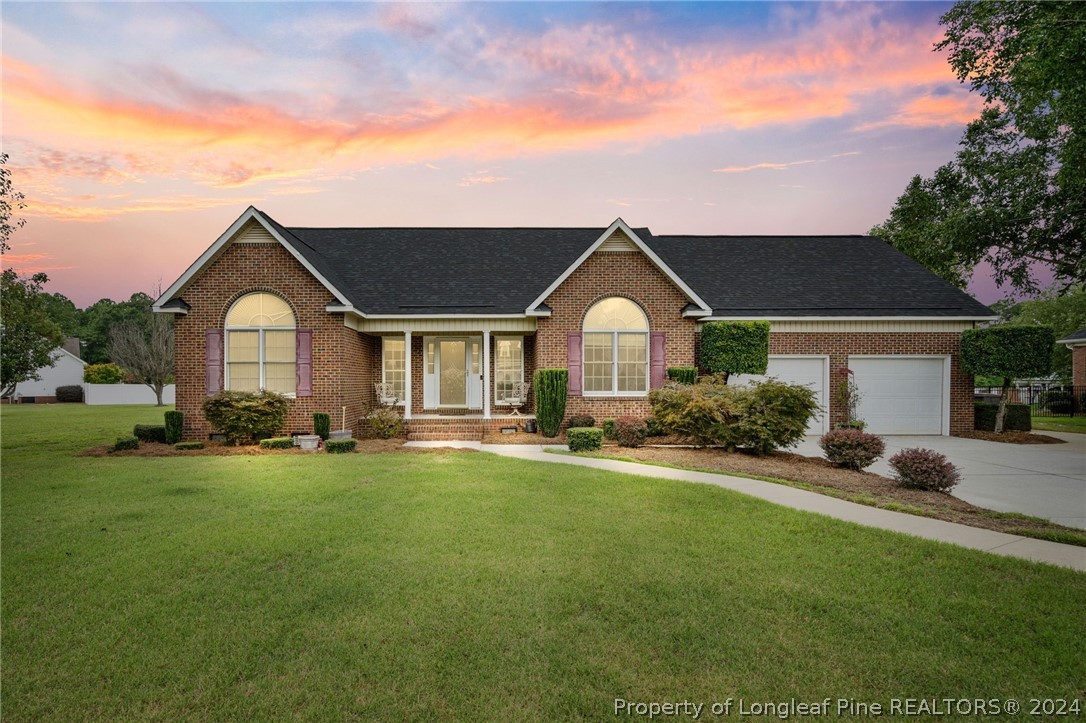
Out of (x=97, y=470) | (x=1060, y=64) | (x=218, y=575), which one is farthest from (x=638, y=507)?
(x=1060, y=64)

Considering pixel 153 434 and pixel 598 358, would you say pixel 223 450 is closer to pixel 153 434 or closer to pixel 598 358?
pixel 153 434

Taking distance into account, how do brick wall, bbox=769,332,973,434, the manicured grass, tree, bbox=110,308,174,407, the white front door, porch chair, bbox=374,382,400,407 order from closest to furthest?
brick wall, bbox=769,332,973,434
porch chair, bbox=374,382,400,407
the white front door
the manicured grass
tree, bbox=110,308,174,407

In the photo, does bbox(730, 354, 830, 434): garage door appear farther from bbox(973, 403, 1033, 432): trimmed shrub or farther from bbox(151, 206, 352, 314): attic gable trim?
bbox(151, 206, 352, 314): attic gable trim

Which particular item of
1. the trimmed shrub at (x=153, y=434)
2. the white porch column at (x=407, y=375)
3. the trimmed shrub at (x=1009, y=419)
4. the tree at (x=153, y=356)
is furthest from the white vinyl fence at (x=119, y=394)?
the trimmed shrub at (x=1009, y=419)

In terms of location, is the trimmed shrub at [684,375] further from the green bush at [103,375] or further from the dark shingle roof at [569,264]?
the green bush at [103,375]

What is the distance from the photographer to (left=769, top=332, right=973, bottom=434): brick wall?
53.8 feet

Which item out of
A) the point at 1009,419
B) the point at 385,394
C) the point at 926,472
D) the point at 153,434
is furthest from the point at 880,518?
the point at 153,434

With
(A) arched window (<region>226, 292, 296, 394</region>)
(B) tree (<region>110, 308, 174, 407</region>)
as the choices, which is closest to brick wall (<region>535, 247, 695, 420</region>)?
(A) arched window (<region>226, 292, 296, 394</region>)

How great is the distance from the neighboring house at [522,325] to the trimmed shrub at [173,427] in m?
0.35

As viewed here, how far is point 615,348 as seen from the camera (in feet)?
50.4

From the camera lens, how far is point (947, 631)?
12.4 ft

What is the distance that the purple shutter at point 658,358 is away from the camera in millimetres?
15227

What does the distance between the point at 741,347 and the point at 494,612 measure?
12838 millimetres

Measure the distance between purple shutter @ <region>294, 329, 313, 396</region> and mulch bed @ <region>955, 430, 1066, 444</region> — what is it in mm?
20288
